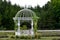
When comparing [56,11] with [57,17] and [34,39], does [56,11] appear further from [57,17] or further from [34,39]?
[34,39]

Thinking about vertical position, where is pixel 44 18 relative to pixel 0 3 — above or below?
below

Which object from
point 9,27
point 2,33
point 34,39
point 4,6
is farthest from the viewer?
point 4,6

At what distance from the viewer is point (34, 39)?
12.9 metres

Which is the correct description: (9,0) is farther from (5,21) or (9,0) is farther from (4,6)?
(5,21)

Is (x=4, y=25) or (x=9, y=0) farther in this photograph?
(x=9, y=0)

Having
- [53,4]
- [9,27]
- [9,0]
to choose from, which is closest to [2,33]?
[9,27]

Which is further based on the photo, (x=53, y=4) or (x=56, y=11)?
(x=53, y=4)

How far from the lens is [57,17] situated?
23.4m

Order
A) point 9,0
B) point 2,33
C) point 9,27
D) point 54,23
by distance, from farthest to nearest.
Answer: point 9,0, point 54,23, point 9,27, point 2,33

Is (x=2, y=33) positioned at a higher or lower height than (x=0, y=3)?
lower

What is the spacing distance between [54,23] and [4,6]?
6.58 metres

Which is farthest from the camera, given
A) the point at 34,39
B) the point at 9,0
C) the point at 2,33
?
the point at 9,0

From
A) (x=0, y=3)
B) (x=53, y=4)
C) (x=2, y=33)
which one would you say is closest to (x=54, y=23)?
(x=53, y=4)

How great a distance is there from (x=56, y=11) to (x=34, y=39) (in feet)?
37.4
